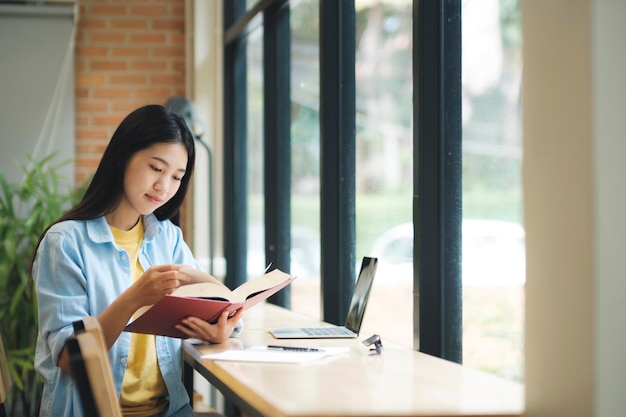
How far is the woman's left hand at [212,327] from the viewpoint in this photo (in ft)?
7.58

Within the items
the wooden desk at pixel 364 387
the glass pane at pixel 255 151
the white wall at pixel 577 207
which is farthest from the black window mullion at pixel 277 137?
the white wall at pixel 577 207

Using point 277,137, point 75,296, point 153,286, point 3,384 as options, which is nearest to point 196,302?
point 153,286

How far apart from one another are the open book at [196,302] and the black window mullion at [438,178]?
42 cm

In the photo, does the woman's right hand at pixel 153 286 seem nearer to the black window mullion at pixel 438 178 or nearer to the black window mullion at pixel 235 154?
the black window mullion at pixel 438 178

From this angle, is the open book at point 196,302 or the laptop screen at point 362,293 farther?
the laptop screen at point 362,293

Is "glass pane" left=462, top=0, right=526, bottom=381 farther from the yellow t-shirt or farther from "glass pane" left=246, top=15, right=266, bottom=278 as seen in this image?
"glass pane" left=246, top=15, right=266, bottom=278

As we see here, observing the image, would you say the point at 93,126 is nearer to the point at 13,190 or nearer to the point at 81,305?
the point at 13,190

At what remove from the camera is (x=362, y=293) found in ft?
8.52

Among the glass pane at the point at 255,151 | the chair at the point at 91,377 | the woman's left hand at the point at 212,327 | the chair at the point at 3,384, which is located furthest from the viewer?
the glass pane at the point at 255,151

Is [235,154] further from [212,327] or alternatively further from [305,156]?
[212,327]

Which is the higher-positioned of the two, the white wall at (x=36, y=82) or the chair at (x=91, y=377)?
the white wall at (x=36, y=82)

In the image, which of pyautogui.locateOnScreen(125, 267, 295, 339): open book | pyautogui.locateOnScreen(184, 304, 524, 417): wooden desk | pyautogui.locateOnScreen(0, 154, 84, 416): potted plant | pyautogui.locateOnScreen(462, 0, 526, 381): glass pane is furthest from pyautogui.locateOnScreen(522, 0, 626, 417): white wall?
pyautogui.locateOnScreen(0, 154, 84, 416): potted plant

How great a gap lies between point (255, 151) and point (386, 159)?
70.2 inches

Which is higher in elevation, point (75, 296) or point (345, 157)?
point (345, 157)
